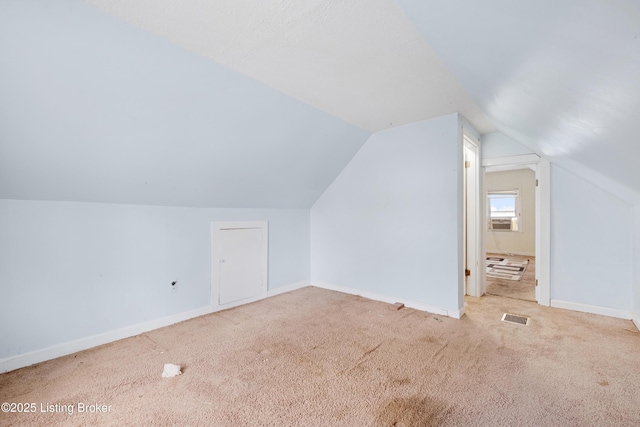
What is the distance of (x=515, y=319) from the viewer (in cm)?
283

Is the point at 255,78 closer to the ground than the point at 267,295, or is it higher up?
higher up

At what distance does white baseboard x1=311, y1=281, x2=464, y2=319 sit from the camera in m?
2.89

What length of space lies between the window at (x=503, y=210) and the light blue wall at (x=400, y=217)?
539cm

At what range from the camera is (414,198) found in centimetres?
317

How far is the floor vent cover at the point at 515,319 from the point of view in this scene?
2.75 m

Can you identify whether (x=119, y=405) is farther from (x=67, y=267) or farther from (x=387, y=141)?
(x=387, y=141)

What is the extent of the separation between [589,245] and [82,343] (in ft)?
16.0

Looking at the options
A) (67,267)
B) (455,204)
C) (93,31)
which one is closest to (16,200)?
(67,267)

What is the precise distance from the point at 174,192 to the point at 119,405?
170 centimetres

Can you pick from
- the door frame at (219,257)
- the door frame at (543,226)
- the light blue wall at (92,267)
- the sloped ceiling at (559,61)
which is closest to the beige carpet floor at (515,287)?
the door frame at (543,226)

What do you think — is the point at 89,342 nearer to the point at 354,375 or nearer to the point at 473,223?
the point at 354,375

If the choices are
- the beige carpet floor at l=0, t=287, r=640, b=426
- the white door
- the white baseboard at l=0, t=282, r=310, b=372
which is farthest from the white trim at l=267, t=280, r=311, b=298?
the beige carpet floor at l=0, t=287, r=640, b=426

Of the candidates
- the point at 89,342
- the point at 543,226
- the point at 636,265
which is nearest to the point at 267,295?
the point at 89,342

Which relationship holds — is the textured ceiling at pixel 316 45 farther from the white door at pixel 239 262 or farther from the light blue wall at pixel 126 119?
the white door at pixel 239 262
